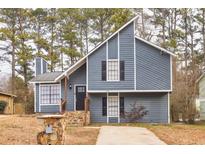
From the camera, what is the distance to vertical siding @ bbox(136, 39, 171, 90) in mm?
21000

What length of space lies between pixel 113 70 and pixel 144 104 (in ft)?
7.19

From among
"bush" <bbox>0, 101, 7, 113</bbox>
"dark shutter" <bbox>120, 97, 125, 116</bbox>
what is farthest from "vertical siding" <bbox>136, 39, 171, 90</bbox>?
"bush" <bbox>0, 101, 7, 113</bbox>

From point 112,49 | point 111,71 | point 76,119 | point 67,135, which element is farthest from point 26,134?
point 112,49

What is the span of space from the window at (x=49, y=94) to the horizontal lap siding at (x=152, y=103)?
3.27 m

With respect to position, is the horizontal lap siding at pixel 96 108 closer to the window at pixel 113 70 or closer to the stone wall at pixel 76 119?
the window at pixel 113 70

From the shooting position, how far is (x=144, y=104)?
21.4 m

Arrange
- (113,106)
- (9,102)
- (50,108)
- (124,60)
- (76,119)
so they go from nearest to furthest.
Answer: (76,119) → (124,60) → (113,106) → (50,108) → (9,102)

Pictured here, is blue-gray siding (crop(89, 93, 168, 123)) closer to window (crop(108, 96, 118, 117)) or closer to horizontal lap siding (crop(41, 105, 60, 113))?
window (crop(108, 96, 118, 117))

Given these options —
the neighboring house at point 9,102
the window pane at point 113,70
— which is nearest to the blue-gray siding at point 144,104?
the window pane at point 113,70

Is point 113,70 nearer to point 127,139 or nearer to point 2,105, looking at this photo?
point 2,105

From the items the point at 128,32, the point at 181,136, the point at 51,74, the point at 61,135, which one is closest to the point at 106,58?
the point at 128,32

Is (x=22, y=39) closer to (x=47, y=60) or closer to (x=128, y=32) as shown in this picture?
(x=47, y=60)

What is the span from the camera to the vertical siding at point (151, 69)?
827 inches
